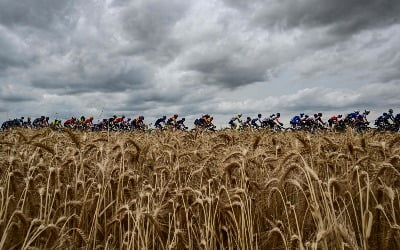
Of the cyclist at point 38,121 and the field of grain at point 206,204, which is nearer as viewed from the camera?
the field of grain at point 206,204

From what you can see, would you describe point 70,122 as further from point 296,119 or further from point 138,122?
point 296,119

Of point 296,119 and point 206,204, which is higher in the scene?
point 296,119

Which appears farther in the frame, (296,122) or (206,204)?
(296,122)

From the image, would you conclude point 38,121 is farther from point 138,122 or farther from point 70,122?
point 138,122

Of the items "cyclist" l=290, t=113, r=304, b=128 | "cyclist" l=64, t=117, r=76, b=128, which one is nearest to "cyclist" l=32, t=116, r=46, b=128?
"cyclist" l=64, t=117, r=76, b=128

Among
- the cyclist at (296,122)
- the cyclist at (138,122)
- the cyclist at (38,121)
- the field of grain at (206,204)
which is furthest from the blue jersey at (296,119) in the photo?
the cyclist at (38,121)

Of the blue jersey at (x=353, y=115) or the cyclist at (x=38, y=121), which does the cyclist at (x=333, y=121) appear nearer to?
the blue jersey at (x=353, y=115)

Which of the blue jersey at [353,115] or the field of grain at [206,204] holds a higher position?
the blue jersey at [353,115]

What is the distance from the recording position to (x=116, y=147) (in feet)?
13.6

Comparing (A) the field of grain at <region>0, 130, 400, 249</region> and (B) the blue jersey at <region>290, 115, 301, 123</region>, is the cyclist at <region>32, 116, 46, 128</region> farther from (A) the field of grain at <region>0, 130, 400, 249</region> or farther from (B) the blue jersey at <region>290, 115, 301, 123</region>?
(A) the field of grain at <region>0, 130, 400, 249</region>

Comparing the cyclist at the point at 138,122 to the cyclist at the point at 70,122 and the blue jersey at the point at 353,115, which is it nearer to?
the cyclist at the point at 70,122

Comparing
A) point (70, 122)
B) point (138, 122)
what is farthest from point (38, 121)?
point (138, 122)

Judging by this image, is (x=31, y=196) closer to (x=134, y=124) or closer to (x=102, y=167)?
(x=102, y=167)

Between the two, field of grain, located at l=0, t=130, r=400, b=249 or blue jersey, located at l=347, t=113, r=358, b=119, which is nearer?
field of grain, located at l=0, t=130, r=400, b=249
